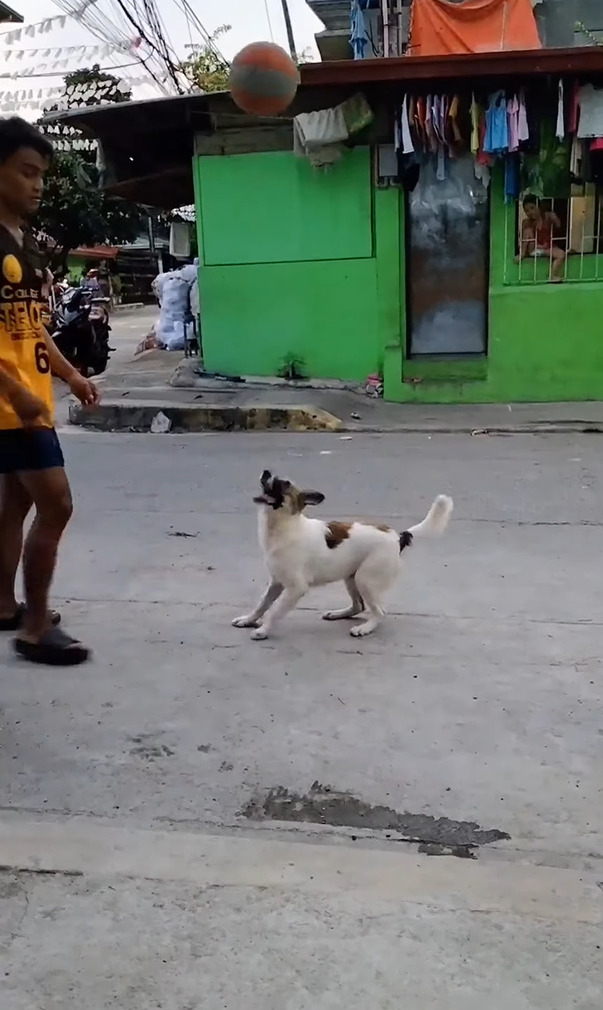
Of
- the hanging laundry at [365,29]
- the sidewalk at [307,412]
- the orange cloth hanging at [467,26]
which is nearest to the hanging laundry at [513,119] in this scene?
the orange cloth hanging at [467,26]

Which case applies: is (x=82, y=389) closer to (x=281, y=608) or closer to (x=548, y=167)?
(x=281, y=608)

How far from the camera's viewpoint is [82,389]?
12.5 ft

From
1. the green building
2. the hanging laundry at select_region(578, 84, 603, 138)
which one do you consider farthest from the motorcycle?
the hanging laundry at select_region(578, 84, 603, 138)

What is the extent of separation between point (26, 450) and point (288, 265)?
25.1 ft

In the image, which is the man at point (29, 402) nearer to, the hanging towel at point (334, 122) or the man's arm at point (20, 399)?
the man's arm at point (20, 399)

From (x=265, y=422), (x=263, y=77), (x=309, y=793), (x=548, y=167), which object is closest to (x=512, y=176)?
(x=548, y=167)

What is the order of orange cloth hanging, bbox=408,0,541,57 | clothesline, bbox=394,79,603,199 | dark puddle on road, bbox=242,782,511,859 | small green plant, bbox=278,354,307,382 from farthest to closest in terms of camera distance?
small green plant, bbox=278,354,307,382
orange cloth hanging, bbox=408,0,541,57
clothesline, bbox=394,79,603,199
dark puddle on road, bbox=242,782,511,859

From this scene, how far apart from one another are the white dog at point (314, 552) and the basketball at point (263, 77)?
5.97m

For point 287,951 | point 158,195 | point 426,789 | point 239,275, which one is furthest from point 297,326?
point 287,951

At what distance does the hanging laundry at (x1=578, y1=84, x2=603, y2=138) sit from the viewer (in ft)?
29.5

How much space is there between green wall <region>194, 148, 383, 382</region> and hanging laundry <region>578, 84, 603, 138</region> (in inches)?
87.2

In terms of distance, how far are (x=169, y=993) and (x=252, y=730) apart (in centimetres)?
120

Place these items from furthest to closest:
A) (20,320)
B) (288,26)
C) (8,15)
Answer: (288,26), (8,15), (20,320)

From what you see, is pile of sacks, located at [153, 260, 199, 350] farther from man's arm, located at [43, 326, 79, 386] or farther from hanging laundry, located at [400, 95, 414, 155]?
man's arm, located at [43, 326, 79, 386]
